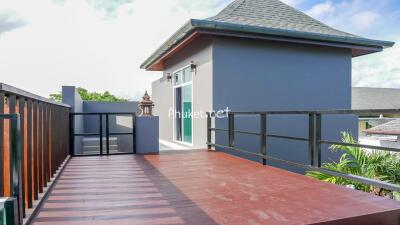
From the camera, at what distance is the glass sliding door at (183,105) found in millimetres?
7477

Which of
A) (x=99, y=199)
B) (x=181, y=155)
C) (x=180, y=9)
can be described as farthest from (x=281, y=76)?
(x=99, y=199)

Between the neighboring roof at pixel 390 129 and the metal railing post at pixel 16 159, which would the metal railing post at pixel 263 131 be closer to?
the metal railing post at pixel 16 159

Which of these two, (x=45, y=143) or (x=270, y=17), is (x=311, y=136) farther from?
(x=270, y=17)

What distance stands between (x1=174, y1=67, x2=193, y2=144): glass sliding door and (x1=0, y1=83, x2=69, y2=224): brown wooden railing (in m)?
4.08

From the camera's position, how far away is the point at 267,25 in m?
6.21

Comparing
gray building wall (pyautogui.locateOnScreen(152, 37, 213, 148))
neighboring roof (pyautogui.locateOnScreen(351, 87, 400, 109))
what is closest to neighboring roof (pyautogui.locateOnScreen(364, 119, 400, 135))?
neighboring roof (pyautogui.locateOnScreen(351, 87, 400, 109))

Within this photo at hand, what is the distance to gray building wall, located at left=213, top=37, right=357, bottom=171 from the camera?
6.09 m

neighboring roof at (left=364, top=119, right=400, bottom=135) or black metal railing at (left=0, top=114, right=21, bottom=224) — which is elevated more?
black metal railing at (left=0, top=114, right=21, bottom=224)

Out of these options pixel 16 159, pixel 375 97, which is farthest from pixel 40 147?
pixel 375 97

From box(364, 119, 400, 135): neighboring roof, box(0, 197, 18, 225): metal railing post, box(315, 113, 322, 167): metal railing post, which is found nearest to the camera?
box(0, 197, 18, 225): metal railing post

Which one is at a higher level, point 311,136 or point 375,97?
point 375,97

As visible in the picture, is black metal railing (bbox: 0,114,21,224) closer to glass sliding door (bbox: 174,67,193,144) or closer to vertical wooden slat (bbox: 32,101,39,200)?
vertical wooden slat (bbox: 32,101,39,200)

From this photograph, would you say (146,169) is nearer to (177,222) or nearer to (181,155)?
(181,155)

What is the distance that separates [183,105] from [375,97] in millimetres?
23377
